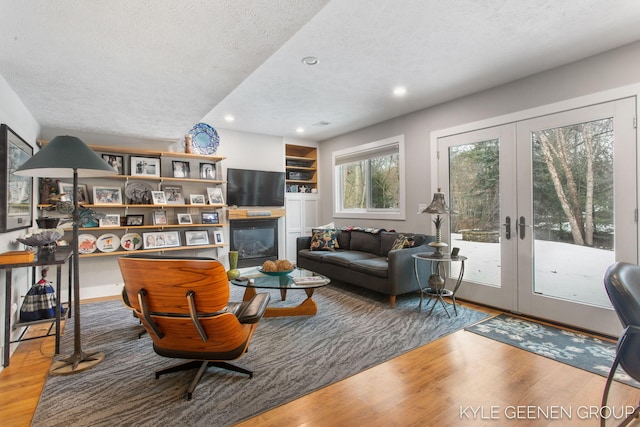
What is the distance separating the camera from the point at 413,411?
5.95 ft

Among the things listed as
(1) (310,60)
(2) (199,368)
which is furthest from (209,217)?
(2) (199,368)

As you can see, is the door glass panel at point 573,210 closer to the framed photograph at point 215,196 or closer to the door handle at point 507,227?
the door handle at point 507,227

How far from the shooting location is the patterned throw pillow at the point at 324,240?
5.18 metres

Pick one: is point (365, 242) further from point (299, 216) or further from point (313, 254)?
point (299, 216)

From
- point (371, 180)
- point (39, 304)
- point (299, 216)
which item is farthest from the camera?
point (299, 216)

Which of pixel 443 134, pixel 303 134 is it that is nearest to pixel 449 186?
pixel 443 134

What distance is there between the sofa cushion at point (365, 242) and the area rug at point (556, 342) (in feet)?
6.17

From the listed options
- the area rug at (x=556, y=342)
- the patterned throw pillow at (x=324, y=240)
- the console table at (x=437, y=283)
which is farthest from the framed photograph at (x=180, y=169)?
the area rug at (x=556, y=342)

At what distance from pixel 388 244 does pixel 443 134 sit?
5.49 feet

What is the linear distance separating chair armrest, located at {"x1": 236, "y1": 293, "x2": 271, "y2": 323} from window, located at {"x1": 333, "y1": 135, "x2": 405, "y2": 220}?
3118 mm

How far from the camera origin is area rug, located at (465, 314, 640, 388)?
2330 millimetres

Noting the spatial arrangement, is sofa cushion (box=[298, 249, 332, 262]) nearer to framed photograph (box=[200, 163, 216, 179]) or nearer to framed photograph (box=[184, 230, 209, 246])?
framed photograph (box=[184, 230, 209, 246])

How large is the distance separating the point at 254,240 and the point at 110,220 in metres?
2.20

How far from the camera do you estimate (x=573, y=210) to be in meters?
3.05
